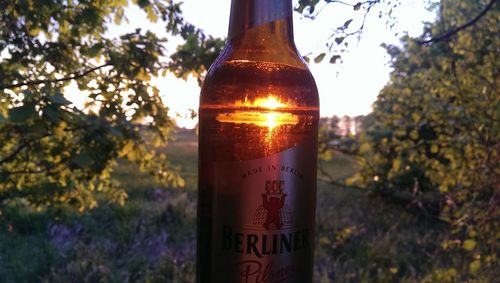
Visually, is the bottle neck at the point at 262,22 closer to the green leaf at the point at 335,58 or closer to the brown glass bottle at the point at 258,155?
the brown glass bottle at the point at 258,155

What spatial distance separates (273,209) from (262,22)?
439 mm

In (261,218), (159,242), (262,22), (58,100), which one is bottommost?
(159,242)

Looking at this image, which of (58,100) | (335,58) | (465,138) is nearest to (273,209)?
(58,100)

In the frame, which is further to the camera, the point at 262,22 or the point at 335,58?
the point at 335,58

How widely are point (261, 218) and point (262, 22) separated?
18.0 inches

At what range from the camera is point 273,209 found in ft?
3.15

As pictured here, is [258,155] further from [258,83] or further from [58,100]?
[58,100]

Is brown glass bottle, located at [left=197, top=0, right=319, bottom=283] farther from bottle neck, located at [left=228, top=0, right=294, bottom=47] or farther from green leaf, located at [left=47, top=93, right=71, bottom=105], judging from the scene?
green leaf, located at [left=47, top=93, right=71, bottom=105]

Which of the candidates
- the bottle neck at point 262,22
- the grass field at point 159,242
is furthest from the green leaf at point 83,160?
the bottle neck at point 262,22

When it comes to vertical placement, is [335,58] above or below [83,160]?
above

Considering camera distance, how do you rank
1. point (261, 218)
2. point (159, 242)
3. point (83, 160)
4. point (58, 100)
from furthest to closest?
1. point (159, 242)
2. point (83, 160)
3. point (58, 100)
4. point (261, 218)

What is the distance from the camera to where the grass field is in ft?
10.2

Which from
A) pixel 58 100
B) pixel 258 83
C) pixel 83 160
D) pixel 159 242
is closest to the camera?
pixel 258 83

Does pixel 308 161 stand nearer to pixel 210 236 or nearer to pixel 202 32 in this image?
pixel 210 236
